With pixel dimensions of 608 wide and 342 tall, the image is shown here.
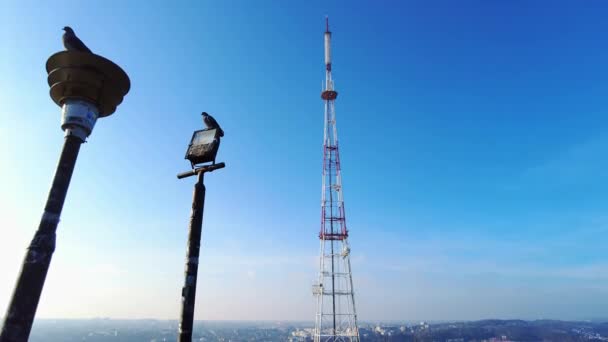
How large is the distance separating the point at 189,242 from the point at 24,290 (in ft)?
9.30

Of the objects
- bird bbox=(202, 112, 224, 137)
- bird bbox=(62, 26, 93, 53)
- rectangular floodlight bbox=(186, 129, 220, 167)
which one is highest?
bird bbox=(62, 26, 93, 53)

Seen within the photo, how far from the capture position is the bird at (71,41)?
6.93 metres

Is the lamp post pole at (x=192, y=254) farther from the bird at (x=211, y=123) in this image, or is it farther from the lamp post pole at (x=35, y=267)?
the lamp post pole at (x=35, y=267)

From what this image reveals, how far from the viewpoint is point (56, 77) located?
711cm

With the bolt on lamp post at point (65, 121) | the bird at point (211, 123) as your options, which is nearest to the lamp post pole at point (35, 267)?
the bolt on lamp post at point (65, 121)

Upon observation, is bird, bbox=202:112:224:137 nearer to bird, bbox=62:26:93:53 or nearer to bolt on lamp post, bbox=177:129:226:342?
bolt on lamp post, bbox=177:129:226:342

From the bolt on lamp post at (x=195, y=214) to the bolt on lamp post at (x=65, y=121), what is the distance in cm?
230

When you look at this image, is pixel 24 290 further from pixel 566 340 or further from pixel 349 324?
pixel 566 340

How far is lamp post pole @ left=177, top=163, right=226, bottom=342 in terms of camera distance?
507 cm

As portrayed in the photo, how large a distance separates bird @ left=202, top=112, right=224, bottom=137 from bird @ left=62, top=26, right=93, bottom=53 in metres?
3.04

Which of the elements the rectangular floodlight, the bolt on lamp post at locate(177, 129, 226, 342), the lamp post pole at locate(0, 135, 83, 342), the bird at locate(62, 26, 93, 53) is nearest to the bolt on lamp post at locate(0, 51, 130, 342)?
the lamp post pole at locate(0, 135, 83, 342)

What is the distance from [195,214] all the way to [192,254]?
0.72 meters

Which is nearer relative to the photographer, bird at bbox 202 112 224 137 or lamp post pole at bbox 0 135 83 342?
lamp post pole at bbox 0 135 83 342

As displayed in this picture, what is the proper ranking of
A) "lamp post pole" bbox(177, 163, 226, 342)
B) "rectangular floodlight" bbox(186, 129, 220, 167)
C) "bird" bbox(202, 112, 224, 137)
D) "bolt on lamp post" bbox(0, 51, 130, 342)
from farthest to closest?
"bird" bbox(202, 112, 224, 137) < "rectangular floodlight" bbox(186, 129, 220, 167) < "bolt on lamp post" bbox(0, 51, 130, 342) < "lamp post pole" bbox(177, 163, 226, 342)
